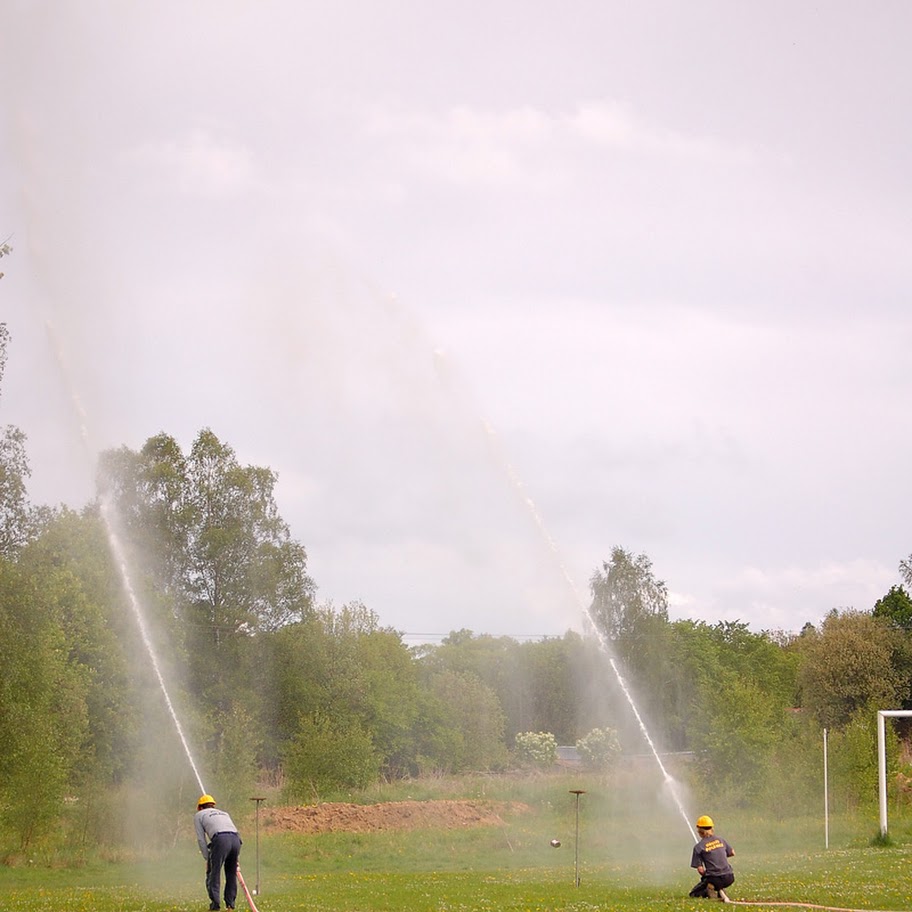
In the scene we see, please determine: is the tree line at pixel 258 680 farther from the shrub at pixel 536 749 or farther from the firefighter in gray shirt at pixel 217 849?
the firefighter in gray shirt at pixel 217 849

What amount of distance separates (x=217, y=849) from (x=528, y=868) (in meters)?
22.0

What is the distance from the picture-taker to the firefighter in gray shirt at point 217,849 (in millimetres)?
22297

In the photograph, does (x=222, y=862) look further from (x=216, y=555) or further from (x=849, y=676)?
(x=849, y=676)

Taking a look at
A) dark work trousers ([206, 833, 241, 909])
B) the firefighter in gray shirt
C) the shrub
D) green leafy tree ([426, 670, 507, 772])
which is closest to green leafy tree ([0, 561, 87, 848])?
the firefighter in gray shirt

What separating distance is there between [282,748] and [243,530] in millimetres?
13801

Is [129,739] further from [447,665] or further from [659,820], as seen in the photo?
[447,665]

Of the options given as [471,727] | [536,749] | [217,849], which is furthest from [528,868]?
[536,749]

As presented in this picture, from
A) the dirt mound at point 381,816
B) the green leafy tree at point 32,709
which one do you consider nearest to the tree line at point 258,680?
the green leafy tree at point 32,709

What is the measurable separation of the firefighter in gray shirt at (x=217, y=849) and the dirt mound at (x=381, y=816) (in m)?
32.7

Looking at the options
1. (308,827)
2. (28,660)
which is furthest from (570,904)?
(308,827)

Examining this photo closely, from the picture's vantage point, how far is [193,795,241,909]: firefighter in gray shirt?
73.2ft

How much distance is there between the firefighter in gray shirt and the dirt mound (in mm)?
32655

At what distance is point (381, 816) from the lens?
187ft

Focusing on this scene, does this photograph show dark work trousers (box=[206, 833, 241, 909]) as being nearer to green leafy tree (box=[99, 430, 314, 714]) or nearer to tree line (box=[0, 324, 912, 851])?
tree line (box=[0, 324, 912, 851])
